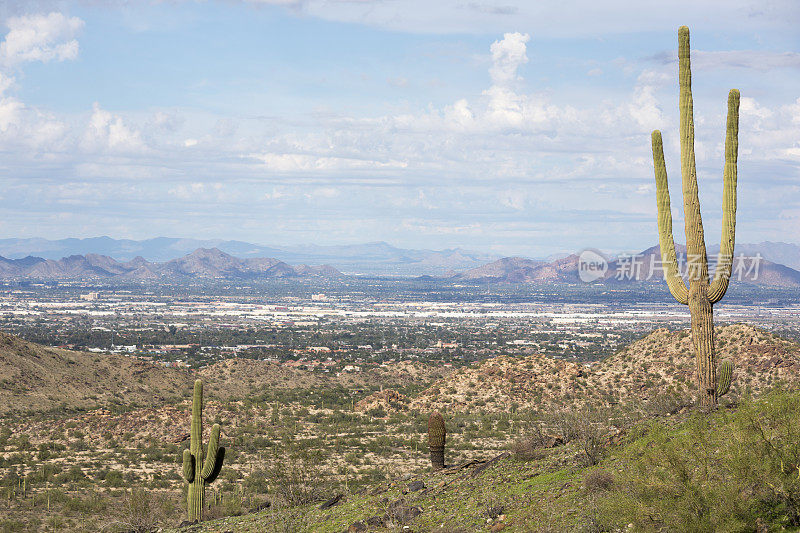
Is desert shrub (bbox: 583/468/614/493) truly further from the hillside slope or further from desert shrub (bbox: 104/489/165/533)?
desert shrub (bbox: 104/489/165/533)

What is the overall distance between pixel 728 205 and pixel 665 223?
162cm

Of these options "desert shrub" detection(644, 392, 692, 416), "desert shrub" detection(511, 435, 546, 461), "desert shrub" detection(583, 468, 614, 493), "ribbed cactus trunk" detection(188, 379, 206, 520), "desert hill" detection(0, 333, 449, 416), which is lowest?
"desert hill" detection(0, 333, 449, 416)

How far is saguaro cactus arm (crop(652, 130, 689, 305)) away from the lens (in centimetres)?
2075

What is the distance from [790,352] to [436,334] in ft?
318

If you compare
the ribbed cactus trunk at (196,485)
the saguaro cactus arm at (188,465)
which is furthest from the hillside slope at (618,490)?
the saguaro cactus arm at (188,465)

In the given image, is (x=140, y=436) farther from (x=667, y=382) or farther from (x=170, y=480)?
(x=667, y=382)

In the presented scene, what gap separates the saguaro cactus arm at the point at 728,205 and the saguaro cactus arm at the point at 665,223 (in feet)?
3.25

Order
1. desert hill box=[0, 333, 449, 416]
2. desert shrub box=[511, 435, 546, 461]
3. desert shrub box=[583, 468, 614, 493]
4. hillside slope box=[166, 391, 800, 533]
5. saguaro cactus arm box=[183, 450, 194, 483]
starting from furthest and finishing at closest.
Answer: desert hill box=[0, 333, 449, 416] < saguaro cactus arm box=[183, 450, 194, 483] < desert shrub box=[511, 435, 546, 461] < desert shrub box=[583, 468, 614, 493] < hillside slope box=[166, 391, 800, 533]

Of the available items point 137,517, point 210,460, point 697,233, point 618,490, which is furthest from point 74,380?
point 618,490

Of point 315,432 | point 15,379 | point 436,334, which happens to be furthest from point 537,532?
point 436,334

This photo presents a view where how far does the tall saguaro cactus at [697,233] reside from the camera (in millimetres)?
19875

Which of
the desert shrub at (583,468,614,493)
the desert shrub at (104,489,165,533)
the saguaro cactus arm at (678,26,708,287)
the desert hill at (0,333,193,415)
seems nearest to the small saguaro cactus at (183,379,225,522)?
the desert shrub at (104,489,165,533)

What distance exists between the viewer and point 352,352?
105 meters

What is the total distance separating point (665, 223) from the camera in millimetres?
20891
